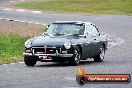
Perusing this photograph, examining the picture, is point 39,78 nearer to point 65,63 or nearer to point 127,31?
point 65,63

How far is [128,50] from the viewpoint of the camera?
78.3 feet

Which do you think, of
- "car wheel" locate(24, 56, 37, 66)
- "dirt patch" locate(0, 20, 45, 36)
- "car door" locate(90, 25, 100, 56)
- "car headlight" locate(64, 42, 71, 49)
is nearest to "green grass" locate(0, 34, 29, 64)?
"car wheel" locate(24, 56, 37, 66)

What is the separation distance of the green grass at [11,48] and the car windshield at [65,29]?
1518 mm

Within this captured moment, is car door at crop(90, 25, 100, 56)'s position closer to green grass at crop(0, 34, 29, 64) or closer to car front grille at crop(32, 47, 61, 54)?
car front grille at crop(32, 47, 61, 54)

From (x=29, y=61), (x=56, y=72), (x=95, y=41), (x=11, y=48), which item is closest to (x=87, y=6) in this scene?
(x=11, y=48)

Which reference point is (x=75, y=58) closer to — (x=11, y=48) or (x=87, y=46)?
(x=87, y=46)

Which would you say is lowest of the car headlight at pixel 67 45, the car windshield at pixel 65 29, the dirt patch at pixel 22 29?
the dirt patch at pixel 22 29

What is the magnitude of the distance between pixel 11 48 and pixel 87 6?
105 feet

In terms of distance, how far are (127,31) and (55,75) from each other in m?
21.8

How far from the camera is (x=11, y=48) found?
906 inches

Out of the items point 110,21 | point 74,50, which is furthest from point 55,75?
point 110,21

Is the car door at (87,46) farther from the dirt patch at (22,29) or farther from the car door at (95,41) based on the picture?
the dirt patch at (22,29)

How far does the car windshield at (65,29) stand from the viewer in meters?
18.1

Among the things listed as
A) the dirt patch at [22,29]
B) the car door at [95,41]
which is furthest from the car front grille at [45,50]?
the dirt patch at [22,29]
